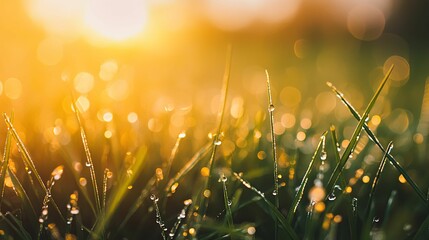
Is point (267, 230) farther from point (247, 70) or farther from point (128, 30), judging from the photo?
point (128, 30)

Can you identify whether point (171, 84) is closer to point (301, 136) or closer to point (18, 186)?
point (301, 136)

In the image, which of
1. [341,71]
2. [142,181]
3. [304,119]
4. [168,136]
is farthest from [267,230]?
[341,71]

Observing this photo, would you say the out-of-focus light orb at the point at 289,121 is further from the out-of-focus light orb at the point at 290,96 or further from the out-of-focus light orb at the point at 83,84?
the out-of-focus light orb at the point at 290,96

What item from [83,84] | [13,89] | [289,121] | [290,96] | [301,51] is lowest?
[301,51]

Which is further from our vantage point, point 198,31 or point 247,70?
point 198,31

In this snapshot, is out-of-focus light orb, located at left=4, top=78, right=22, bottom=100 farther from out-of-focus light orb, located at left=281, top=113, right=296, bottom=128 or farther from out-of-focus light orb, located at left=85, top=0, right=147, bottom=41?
out-of-focus light orb, located at left=85, top=0, right=147, bottom=41

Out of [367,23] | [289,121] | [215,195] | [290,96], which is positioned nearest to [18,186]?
[215,195]
